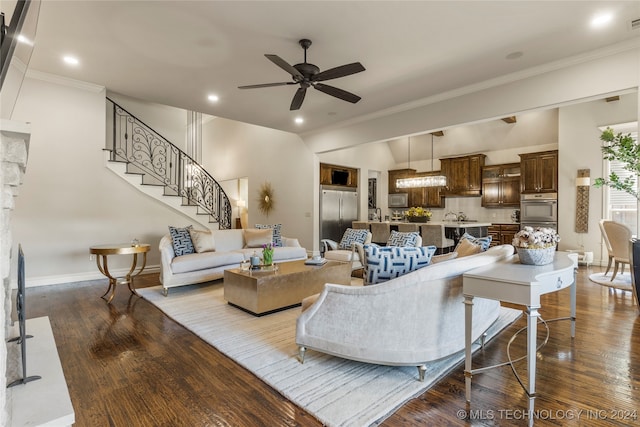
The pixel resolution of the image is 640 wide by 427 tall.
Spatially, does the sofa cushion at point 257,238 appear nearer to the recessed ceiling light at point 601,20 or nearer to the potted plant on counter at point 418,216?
the potted plant on counter at point 418,216

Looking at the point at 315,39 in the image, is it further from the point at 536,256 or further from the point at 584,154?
the point at 584,154

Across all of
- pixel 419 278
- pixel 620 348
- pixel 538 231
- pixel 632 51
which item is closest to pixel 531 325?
pixel 419 278

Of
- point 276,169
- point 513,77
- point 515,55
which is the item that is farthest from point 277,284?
point 276,169

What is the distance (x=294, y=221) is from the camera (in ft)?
27.1

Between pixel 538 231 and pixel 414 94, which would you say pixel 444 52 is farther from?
pixel 538 231

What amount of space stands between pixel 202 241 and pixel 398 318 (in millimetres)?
3842

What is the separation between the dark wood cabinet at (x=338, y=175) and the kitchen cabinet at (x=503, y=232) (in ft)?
12.9

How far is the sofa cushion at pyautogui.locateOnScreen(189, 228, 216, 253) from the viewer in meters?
5.05

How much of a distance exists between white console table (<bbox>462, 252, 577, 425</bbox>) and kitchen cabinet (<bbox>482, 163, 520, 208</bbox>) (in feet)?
22.1

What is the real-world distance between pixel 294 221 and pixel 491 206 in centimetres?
541

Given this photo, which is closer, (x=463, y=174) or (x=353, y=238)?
(x=353, y=238)

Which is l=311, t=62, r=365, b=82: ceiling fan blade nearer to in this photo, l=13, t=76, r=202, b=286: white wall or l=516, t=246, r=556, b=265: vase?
l=516, t=246, r=556, b=265: vase

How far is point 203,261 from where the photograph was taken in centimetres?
484

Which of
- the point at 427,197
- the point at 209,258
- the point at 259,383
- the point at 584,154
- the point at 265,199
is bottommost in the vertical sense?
the point at 259,383
